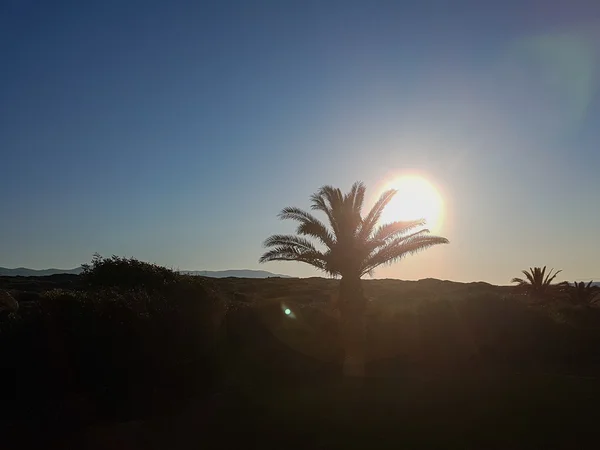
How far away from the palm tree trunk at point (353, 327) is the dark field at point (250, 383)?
1.13 feet

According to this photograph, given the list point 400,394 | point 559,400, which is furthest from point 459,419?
point 559,400

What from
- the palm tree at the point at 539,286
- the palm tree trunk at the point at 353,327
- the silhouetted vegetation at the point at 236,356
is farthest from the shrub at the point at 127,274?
the palm tree at the point at 539,286

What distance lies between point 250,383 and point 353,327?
536cm

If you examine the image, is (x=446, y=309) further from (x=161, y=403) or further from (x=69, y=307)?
(x=69, y=307)

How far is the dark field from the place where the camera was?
9539 mm

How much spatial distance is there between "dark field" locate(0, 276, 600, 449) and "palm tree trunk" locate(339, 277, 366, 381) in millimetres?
345

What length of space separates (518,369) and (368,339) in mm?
4519

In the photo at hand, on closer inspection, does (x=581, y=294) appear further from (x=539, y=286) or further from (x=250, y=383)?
(x=250, y=383)

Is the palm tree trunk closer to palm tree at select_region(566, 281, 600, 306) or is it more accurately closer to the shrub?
the shrub

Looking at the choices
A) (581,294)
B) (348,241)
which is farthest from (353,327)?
(581,294)

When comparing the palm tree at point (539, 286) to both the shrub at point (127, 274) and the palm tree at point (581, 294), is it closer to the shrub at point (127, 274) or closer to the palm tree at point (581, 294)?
the palm tree at point (581, 294)

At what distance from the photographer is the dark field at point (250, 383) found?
954 cm

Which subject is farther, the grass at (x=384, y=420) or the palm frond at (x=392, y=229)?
the palm frond at (x=392, y=229)

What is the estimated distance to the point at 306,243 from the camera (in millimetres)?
21594
